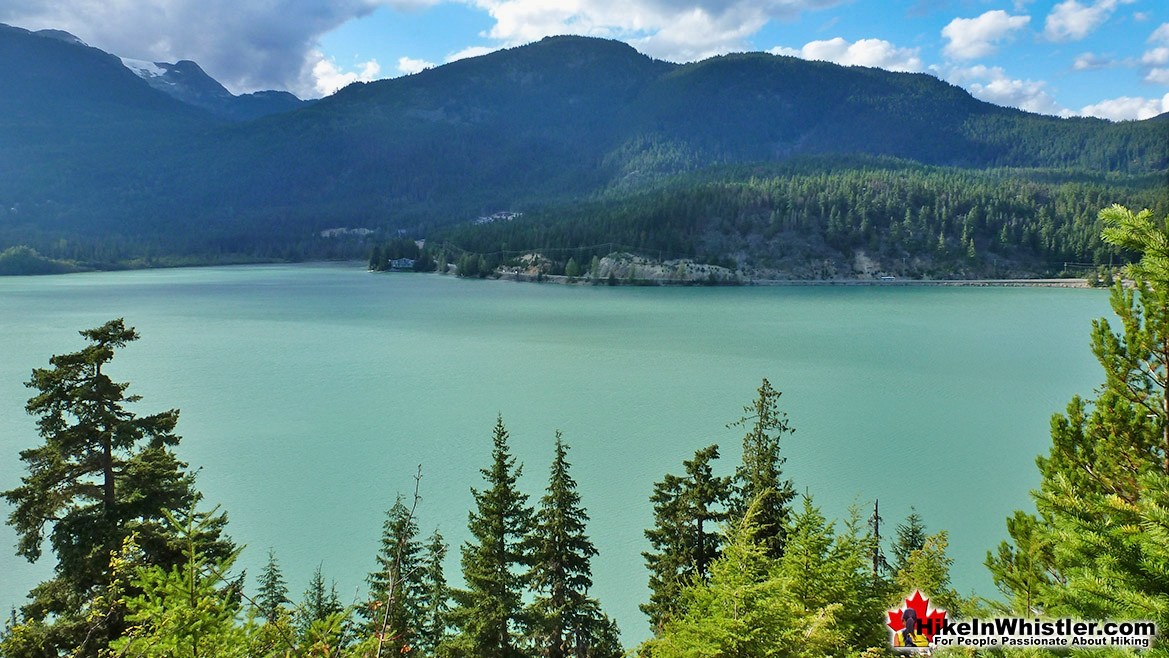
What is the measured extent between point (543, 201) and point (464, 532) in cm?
17965

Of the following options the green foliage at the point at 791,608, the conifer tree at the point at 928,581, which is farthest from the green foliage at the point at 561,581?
the conifer tree at the point at 928,581

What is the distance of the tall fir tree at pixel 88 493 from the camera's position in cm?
768

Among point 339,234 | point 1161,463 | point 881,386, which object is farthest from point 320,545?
point 339,234

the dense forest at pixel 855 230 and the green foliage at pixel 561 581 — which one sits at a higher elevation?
the dense forest at pixel 855 230

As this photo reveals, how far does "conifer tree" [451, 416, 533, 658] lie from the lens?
375 inches

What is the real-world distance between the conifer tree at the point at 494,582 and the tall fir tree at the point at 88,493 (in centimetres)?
333

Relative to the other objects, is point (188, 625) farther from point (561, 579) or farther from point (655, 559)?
point (655, 559)

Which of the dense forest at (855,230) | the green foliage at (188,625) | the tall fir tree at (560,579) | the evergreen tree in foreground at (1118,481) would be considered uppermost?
the dense forest at (855,230)

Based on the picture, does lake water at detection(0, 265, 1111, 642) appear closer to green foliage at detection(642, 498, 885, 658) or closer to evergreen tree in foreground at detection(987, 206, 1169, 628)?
green foliage at detection(642, 498, 885, 658)

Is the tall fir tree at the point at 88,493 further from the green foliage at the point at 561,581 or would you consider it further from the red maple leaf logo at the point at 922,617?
the red maple leaf logo at the point at 922,617

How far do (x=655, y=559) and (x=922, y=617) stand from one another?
6.77 metres

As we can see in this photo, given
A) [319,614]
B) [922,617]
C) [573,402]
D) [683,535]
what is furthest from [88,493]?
[573,402]

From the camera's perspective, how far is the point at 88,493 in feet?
26.3

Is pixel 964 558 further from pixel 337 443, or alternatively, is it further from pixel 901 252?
pixel 901 252
